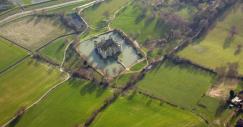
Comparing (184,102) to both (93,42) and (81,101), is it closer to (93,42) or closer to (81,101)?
(81,101)

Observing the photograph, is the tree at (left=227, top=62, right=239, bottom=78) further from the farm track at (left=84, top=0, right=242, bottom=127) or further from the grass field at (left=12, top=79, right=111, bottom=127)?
the grass field at (left=12, top=79, right=111, bottom=127)

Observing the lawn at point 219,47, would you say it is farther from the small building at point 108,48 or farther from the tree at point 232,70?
the small building at point 108,48

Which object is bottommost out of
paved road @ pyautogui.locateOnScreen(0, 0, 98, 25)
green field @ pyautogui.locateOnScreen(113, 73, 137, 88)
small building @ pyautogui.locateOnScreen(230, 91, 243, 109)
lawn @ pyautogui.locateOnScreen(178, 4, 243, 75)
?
small building @ pyautogui.locateOnScreen(230, 91, 243, 109)

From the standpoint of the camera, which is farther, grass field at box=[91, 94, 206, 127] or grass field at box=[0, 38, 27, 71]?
grass field at box=[0, 38, 27, 71]

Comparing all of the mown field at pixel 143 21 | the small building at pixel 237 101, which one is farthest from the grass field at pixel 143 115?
the mown field at pixel 143 21

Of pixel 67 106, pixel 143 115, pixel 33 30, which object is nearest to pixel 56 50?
pixel 33 30

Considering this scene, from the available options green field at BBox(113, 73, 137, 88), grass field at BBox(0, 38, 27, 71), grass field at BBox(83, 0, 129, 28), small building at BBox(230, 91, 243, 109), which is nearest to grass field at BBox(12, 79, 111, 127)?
green field at BBox(113, 73, 137, 88)
